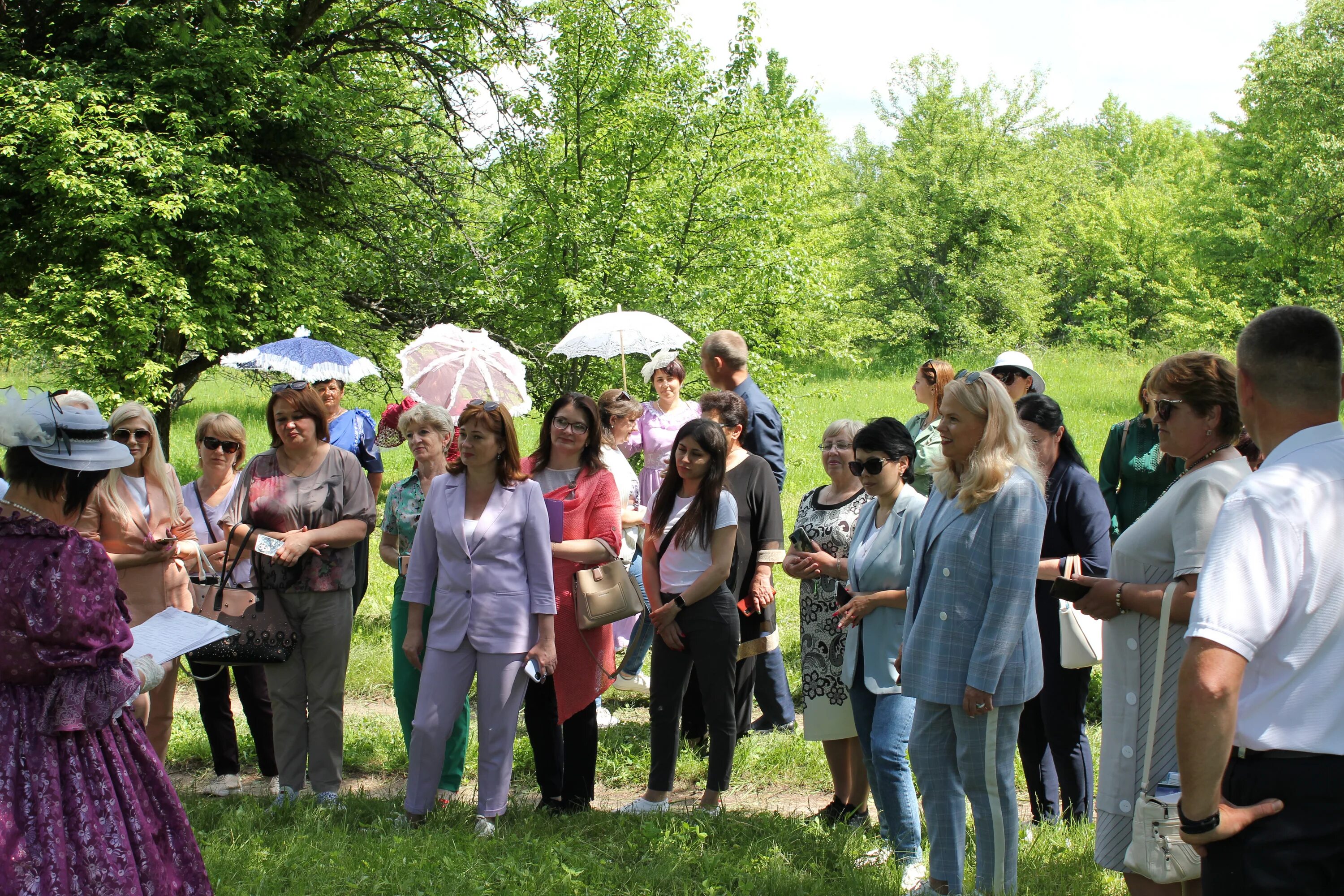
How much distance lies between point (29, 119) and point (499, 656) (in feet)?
28.9

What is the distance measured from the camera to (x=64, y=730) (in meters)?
2.91

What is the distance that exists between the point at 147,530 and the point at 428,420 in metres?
1.47

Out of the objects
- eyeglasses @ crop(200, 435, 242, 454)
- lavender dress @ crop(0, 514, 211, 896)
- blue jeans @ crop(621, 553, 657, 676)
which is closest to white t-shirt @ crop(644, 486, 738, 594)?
blue jeans @ crop(621, 553, 657, 676)

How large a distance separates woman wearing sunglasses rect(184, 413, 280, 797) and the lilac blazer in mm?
1169

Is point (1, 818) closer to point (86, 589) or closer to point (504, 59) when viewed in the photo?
point (86, 589)

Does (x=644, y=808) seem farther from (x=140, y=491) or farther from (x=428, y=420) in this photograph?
(x=140, y=491)

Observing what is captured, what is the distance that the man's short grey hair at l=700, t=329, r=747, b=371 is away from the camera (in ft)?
21.5

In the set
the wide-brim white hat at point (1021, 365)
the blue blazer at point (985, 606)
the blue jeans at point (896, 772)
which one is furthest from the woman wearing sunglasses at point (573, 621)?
the wide-brim white hat at point (1021, 365)

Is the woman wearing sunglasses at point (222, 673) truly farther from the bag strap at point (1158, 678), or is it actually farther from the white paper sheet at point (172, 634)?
the bag strap at point (1158, 678)

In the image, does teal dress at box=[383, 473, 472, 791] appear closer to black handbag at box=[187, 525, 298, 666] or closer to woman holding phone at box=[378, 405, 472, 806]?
woman holding phone at box=[378, 405, 472, 806]

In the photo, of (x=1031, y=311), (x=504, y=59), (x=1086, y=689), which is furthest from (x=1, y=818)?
(x=1031, y=311)

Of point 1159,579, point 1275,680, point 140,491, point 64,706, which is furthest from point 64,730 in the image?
point 1159,579

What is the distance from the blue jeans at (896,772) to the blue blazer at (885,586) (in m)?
0.09

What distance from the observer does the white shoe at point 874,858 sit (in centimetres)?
428
